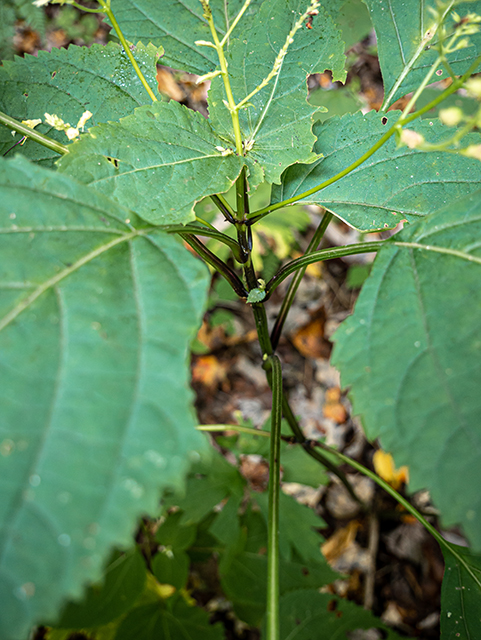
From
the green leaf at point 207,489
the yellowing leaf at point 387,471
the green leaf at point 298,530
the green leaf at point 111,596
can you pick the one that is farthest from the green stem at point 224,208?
the yellowing leaf at point 387,471

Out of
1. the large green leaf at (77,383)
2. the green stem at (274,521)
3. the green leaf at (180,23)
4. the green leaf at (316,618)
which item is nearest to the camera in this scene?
the large green leaf at (77,383)

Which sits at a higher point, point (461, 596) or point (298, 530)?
point (461, 596)

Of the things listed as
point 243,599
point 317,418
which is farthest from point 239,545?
point 317,418

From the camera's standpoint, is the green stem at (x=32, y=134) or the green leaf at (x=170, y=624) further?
the green leaf at (x=170, y=624)

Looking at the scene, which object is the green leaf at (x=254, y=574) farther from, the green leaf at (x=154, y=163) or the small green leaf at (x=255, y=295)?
the green leaf at (x=154, y=163)

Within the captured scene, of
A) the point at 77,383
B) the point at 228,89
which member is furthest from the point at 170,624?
the point at 228,89

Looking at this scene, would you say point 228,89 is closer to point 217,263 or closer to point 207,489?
point 217,263

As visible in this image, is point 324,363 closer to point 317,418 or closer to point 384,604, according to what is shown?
point 317,418
